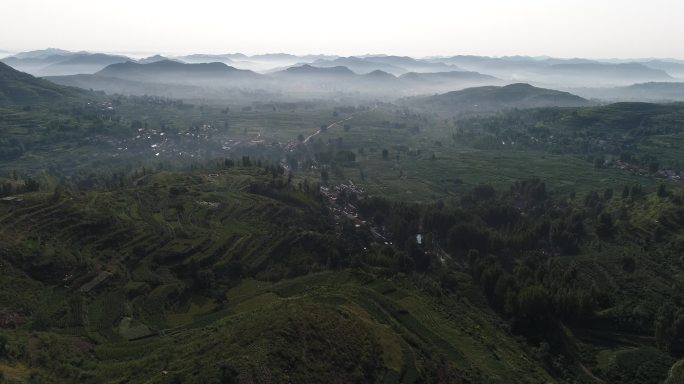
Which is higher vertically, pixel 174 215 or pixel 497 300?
pixel 174 215

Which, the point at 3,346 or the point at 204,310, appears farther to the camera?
the point at 204,310

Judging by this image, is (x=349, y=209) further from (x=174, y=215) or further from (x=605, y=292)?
(x=605, y=292)

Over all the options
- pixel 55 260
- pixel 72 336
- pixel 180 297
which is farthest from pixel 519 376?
pixel 55 260

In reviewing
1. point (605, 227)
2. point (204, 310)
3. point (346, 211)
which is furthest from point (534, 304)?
point (346, 211)

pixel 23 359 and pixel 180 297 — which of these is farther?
pixel 180 297

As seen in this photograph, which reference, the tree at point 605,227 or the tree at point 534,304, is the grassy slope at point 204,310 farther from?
the tree at point 605,227

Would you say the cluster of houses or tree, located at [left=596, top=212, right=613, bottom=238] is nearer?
tree, located at [left=596, top=212, right=613, bottom=238]

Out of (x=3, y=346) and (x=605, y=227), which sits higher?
(x=3, y=346)

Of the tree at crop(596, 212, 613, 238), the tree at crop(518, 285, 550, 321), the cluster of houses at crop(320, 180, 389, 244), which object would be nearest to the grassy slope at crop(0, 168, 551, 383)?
the tree at crop(518, 285, 550, 321)

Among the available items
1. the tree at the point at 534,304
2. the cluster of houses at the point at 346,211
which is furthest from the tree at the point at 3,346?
the cluster of houses at the point at 346,211

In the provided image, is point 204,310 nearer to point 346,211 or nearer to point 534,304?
point 534,304

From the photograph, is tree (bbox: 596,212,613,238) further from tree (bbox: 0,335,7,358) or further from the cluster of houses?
tree (bbox: 0,335,7,358)
